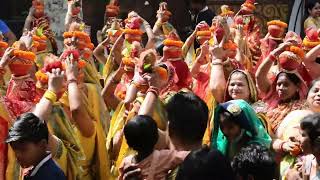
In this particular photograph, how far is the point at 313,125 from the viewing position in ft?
15.6

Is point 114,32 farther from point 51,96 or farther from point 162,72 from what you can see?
point 51,96

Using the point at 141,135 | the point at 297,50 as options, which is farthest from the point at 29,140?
the point at 297,50

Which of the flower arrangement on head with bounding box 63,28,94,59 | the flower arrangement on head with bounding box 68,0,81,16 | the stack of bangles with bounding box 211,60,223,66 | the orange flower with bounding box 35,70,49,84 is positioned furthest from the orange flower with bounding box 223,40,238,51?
the flower arrangement on head with bounding box 68,0,81,16

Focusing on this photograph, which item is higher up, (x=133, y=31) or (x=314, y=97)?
(x=133, y=31)

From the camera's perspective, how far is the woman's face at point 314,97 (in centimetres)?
623

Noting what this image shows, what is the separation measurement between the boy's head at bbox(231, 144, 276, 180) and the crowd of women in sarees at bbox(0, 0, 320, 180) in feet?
1.51

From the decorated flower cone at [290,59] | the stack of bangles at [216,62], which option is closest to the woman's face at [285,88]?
the decorated flower cone at [290,59]

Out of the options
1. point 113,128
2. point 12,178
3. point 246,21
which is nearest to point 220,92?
point 113,128

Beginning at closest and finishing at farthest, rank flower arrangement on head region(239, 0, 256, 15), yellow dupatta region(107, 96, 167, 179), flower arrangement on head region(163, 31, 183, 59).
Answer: yellow dupatta region(107, 96, 167, 179), flower arrangement on head region(163, 31, 183, 59), flower arrangement on head region(239, 0, 256, 15)

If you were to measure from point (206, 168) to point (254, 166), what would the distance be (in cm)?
50

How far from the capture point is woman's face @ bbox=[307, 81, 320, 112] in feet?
20.4

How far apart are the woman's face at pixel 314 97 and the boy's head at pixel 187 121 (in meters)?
1.37

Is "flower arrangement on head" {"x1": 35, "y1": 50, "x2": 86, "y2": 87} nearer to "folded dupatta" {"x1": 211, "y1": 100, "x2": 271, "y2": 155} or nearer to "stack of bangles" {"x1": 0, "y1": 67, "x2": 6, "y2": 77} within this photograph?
"stack of bangles" {"x1": 0, "y1": 67, "x2": 6, "y2": 77}

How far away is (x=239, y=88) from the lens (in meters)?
6.74
